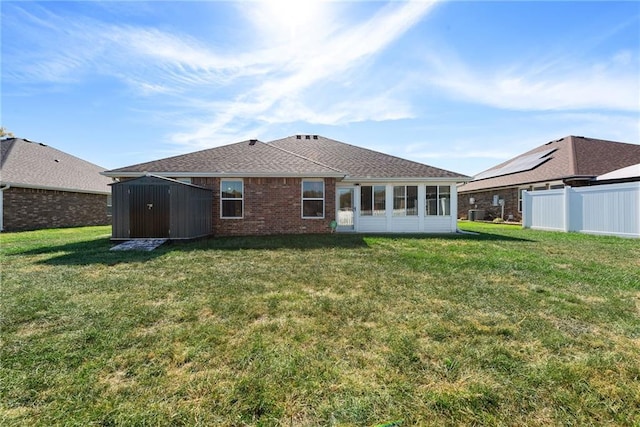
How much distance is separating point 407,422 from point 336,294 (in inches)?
106

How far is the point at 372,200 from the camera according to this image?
531 inches

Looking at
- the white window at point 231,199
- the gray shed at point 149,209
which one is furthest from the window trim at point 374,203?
the gray shed at point 149,209

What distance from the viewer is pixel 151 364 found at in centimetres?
254

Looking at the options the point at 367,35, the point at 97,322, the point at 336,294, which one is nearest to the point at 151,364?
the point at 97,322

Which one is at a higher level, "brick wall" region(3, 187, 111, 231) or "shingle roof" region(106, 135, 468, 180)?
"shingle roof" region(106, 135, 468, 180)

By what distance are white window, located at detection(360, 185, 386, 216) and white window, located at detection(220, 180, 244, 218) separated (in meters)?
5.44

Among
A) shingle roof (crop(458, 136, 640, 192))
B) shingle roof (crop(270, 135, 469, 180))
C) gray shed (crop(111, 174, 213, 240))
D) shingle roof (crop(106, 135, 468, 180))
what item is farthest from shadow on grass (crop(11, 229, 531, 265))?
shingle roof (crop(458, 136, 640, 192))

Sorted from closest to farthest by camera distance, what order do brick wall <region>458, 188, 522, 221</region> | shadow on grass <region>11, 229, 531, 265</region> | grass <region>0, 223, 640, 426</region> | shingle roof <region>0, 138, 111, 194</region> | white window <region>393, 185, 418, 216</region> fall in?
1. grass <region>0, 223, 640, 426</region>
2. shadow on grass <region>11, 229, 531, 265</region>
3. white window <region>393, 185, 418, 216</region>
4. shingle roof <region>0, 138, 111, 194</region>
5. brick wall <region>458, 188, 522, 221</region>

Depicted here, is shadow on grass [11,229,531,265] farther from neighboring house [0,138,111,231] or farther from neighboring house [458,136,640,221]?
neighboring house [458,136,640,221]

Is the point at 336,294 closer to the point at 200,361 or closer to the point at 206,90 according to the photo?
the point at 200,361

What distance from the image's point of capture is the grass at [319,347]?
1986mm

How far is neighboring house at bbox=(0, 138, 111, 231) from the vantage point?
14695mm

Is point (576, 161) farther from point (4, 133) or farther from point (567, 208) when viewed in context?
point (4, 133)

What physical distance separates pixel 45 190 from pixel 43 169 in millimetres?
2250
